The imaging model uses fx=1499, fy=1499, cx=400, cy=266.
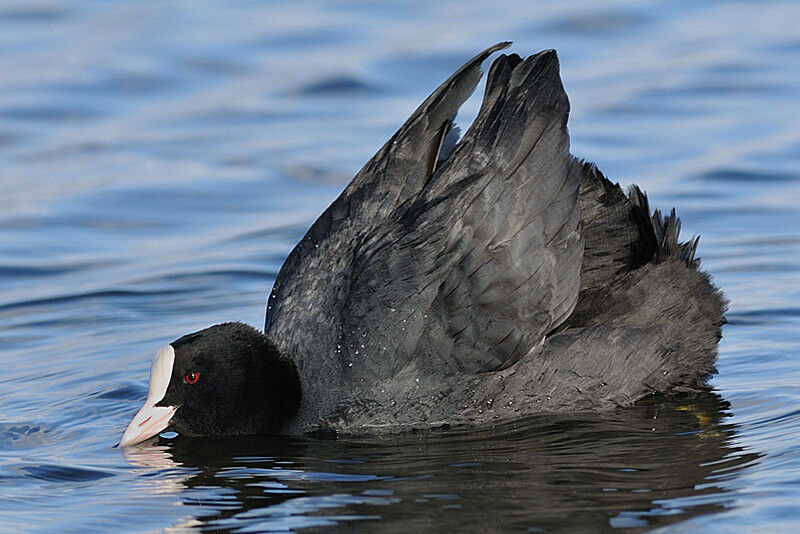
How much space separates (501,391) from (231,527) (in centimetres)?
149

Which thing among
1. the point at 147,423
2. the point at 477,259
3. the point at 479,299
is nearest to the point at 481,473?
the point at 479,299

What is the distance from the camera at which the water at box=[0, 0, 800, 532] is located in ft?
17.6

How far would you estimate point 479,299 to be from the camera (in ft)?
19.8

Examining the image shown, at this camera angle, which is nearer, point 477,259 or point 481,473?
point 481,473

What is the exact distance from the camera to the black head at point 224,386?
248 inches

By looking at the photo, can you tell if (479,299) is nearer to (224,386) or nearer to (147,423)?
(224,386)

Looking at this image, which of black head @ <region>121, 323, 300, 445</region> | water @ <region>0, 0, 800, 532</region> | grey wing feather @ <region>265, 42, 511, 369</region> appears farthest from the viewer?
grey wing feather @ <region>265, 42, 511, 369</region>

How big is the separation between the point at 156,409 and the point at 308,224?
3543 millimetres

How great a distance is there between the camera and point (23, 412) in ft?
22.0

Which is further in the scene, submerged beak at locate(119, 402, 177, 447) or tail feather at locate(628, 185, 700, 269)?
tail feather at locate(628, 185, 700, 269)

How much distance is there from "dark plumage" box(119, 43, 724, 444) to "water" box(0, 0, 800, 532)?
0.55 ft

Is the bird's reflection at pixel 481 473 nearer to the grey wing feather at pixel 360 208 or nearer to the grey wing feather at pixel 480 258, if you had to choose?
the grey wing feather at pixel 480 258

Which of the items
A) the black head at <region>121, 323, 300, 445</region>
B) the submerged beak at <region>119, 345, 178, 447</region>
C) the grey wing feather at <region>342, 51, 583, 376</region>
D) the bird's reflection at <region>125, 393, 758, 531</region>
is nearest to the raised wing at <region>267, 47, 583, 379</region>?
the grey wing feather at <region>342, 51, 583, 376</region>

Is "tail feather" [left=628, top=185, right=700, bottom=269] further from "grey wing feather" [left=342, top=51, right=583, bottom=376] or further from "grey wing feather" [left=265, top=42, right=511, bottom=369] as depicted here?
"grey wing feather" [left=265, top=42, right=511, bottom=369]
